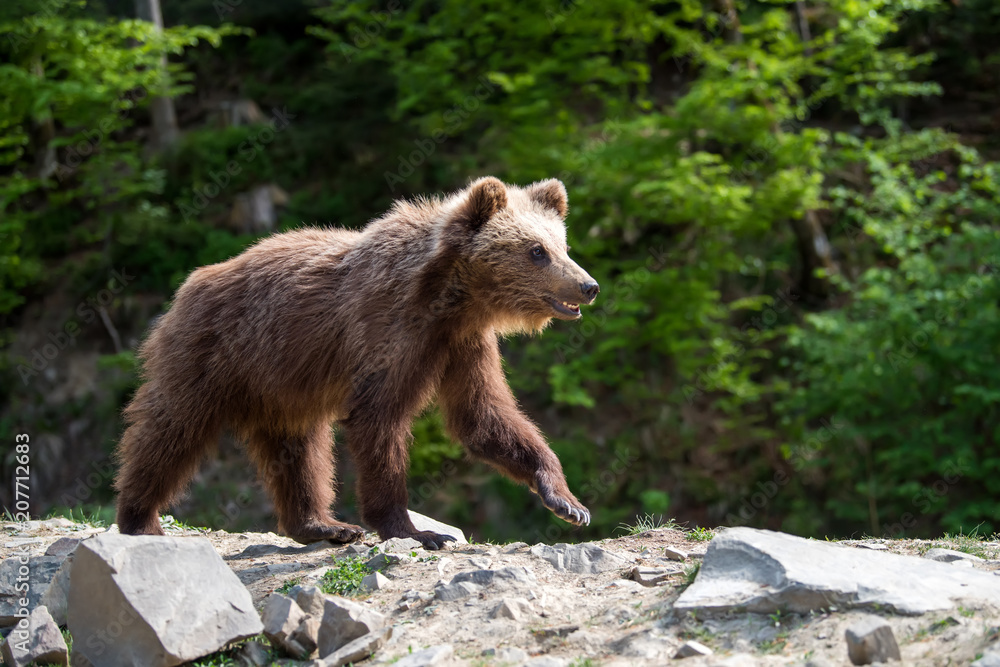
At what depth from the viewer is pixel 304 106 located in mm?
18109

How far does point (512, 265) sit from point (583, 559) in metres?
2.06

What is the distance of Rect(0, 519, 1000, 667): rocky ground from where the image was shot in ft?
12.0

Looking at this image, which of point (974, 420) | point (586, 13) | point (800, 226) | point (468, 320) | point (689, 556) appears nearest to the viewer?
point (689, 556)

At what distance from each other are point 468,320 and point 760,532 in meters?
2.50

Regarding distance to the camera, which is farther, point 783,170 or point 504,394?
point 783,170

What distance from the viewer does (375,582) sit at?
484 cm

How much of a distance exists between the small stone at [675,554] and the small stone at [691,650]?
4.68ft

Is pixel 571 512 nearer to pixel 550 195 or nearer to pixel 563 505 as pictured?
pixel 563 505

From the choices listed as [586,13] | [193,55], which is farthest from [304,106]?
[586,13]

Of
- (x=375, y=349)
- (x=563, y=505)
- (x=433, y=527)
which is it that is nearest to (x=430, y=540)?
(x=563, y=505)

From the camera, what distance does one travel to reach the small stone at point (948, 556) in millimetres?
4895

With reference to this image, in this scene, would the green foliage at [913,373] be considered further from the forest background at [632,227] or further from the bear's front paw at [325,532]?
the bear's front paw at [325,532]

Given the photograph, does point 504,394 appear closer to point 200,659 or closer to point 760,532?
point 760,532

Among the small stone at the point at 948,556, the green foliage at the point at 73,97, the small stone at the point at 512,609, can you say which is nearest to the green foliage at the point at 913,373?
the small stone at the point at 948,556
